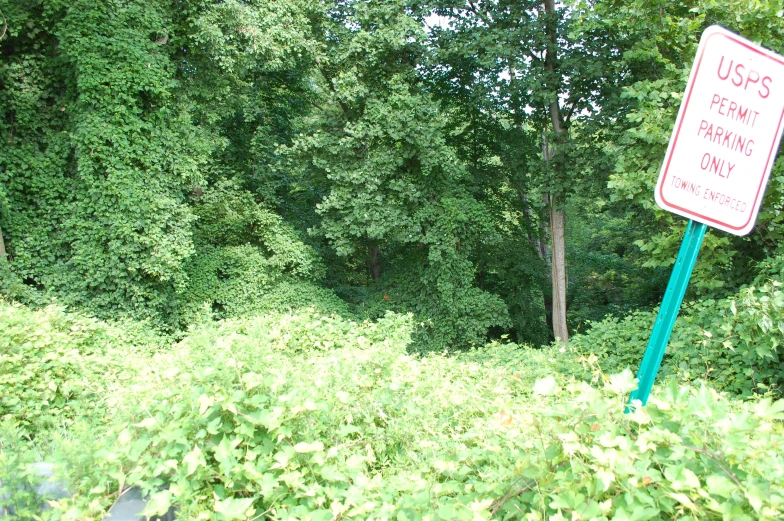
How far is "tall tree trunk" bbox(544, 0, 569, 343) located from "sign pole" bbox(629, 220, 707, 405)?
501 inches

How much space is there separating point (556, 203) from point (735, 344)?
33.4 ft

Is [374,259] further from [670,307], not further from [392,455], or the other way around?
[670,307]

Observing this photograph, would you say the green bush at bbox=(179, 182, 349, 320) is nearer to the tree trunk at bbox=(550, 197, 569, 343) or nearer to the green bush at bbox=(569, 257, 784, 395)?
the tree trunk at bbox=(550, 197, 569, 343)

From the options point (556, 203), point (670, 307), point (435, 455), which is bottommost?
point (435, 455)

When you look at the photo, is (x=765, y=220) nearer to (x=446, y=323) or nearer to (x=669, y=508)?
(x=669, y=508)

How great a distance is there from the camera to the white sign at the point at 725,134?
1836 millimetres

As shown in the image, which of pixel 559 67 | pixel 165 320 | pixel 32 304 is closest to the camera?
pixel 32 304

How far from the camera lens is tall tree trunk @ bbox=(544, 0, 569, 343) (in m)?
14.2

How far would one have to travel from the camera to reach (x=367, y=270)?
1962 cm

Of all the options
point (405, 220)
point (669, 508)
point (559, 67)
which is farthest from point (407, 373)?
point (559, 67)

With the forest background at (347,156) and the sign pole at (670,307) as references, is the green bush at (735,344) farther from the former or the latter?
the sign pole at (670,307)

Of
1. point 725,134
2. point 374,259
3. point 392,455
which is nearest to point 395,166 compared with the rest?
point 374,259

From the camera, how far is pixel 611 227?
64.4 feet

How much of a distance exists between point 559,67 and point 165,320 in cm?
1150
